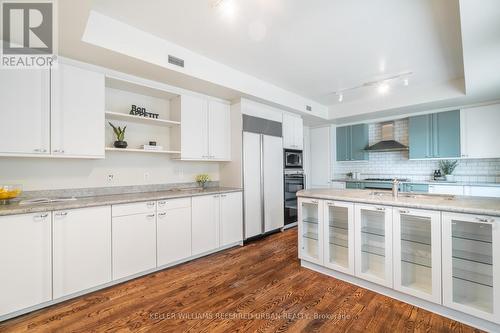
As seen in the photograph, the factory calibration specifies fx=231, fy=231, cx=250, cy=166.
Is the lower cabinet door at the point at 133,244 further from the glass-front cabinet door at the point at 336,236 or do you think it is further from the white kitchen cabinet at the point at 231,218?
the glass-front cabinet door at the point at 336,236

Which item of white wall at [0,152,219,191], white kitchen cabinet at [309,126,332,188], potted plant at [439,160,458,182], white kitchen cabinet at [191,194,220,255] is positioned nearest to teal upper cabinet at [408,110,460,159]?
potted plant at [439,160,458,182]

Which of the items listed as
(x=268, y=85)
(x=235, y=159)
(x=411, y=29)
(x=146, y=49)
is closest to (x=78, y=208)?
(x=146, y=49)

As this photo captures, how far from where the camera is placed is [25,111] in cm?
220

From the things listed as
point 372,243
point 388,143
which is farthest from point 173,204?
point 388,143

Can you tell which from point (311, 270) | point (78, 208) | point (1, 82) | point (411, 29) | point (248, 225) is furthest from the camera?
point (248, 225)

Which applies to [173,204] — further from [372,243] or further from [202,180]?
[372,243]

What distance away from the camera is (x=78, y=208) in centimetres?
224

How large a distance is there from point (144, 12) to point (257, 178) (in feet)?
9.02

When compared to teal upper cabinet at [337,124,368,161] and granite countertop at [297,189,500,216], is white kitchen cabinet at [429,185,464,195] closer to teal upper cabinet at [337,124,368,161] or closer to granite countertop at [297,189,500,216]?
teal upper cabinet at [337,124,368,161]

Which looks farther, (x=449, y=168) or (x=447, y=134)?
(x=449, y=168)

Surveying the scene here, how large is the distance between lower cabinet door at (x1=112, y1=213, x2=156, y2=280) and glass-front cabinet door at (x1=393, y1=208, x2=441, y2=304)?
2602 millimetres

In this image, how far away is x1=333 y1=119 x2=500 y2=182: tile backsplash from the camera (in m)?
4.32

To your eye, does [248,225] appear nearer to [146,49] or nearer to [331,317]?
[331,317]

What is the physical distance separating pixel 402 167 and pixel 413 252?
366cm
